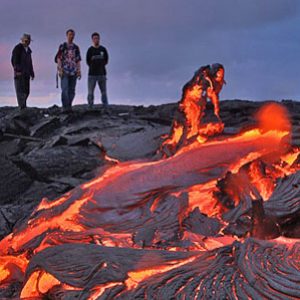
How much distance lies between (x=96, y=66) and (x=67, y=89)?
0.93 meters

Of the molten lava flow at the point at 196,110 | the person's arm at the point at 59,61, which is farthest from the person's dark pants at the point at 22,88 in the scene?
the molten lava flow at the point at 196,110

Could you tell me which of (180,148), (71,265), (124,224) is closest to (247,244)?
(71,265)

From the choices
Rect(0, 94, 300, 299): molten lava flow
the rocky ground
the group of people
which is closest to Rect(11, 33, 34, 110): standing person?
the group of people

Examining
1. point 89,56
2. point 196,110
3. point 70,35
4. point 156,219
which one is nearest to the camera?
point 156,219

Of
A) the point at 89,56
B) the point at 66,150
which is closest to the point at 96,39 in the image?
the point at 89,56

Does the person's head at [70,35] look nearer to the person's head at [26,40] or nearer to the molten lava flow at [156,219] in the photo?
the person's head at [26,40]

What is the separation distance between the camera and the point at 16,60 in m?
8.85

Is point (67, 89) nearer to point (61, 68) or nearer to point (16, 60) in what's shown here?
point (61, 68)

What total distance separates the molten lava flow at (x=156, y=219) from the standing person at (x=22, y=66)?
5.52m

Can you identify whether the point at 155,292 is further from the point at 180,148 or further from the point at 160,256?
the point at 180,148

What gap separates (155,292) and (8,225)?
219cm

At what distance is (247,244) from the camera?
2.29 m

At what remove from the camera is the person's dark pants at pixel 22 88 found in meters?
8.84

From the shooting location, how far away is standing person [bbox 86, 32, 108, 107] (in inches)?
370
